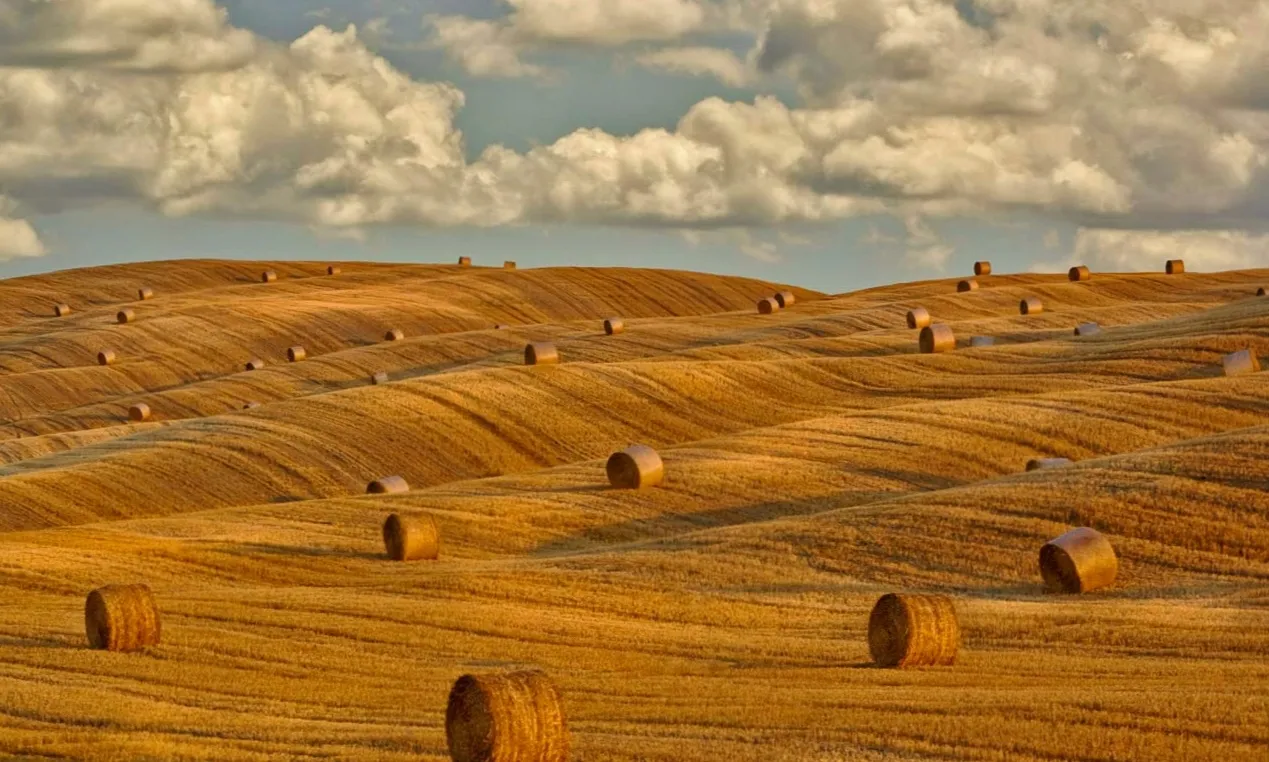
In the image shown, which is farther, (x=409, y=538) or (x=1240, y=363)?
(x=1240, y=363)

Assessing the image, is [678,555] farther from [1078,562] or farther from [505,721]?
[505,721]

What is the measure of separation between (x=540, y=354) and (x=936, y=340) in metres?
10.1

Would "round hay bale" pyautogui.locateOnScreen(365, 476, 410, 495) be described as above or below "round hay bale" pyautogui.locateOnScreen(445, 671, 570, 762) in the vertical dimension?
above

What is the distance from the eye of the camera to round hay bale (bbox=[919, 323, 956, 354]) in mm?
50094

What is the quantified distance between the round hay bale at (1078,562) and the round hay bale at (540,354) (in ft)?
88.5

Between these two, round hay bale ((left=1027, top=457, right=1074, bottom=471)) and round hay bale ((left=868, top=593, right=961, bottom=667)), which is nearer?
round hay bale ((left=868, top=593, right=961, bottom=667))

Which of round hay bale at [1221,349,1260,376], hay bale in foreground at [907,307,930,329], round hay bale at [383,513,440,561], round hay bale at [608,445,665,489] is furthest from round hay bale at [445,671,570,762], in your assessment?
hay bale in foreground at [907,307,930,329]

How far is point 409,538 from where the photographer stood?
27609 millimetres

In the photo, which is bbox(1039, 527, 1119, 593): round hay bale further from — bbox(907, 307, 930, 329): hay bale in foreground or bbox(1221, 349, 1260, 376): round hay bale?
bbox(907, 307, 930, 329): hay bale in foreground

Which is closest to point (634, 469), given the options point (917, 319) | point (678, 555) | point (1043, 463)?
point (678, 555)

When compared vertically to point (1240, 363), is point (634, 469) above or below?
below

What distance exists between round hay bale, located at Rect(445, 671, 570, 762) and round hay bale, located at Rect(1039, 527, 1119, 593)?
11.5 m

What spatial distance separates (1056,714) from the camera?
566 inches

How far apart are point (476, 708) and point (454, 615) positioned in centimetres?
889
